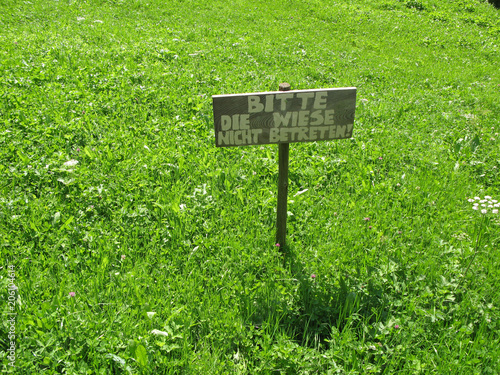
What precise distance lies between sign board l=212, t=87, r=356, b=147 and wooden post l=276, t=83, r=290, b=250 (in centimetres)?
19

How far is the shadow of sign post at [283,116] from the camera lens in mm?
2928

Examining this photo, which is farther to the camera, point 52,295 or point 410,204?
point 410,204

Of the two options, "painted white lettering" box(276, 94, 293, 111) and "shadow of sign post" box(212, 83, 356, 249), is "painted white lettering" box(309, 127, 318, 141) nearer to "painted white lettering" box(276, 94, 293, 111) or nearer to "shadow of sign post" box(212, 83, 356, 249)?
"shadow of sign post" box(212, 83, 356, 249)

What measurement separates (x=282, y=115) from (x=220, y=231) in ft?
4.59

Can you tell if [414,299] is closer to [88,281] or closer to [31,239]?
[88,281]

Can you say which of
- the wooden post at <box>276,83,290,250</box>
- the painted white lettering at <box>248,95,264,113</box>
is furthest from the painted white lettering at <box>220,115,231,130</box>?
the wooden post at <box>276,83,290,250</box>

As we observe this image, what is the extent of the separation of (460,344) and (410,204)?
6.39ft

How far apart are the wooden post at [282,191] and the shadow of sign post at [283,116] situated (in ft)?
0.54

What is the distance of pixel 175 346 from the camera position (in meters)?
2.57

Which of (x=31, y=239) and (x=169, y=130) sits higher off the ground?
(x=169, y=130)

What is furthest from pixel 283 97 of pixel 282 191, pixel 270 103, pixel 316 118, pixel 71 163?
pixel 71 163

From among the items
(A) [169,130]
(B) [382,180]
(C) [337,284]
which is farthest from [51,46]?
(C) [337,284]

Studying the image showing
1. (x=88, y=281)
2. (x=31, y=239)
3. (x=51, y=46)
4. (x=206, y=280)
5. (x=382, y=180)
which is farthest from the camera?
(x=51, y=46)

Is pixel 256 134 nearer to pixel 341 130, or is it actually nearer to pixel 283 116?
pixel 283 116
